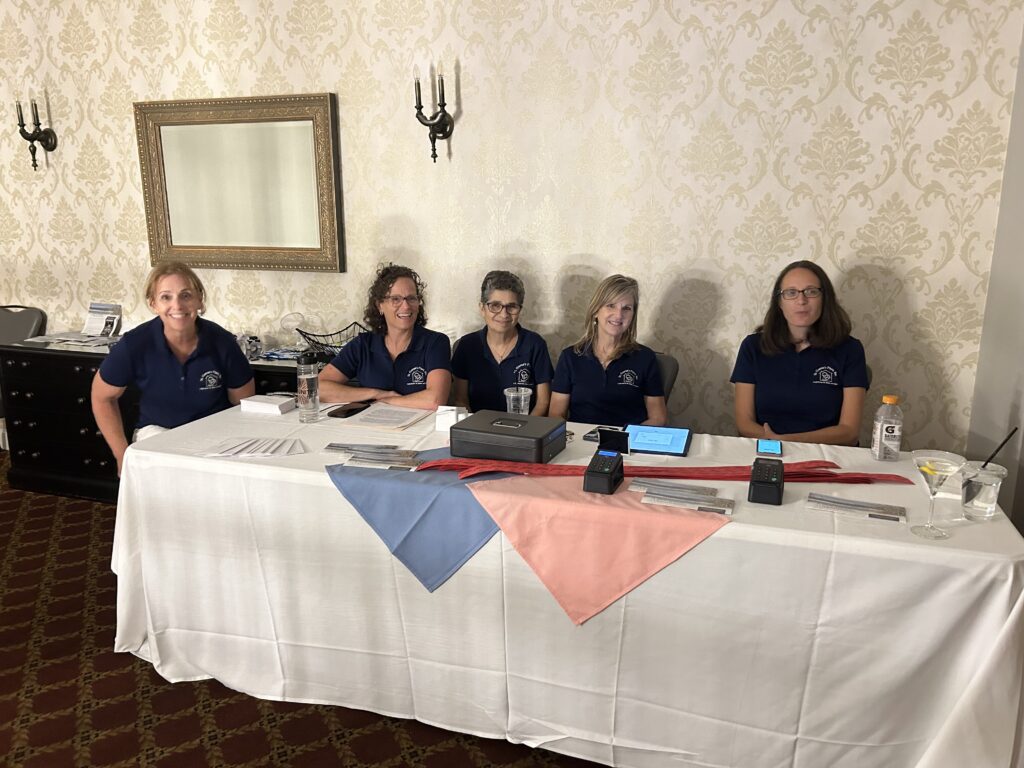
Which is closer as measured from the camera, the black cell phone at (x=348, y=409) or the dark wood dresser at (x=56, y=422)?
the black cell phone at (x=348, y=409)

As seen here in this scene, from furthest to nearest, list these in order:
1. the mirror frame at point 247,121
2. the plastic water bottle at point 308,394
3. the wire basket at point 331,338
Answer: the wire basket at point 331,338 < the mirror frame at point 247,121 < the plastic water bottle at point 308,394

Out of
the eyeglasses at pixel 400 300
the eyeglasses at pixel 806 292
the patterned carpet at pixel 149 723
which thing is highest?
the eyeglasses at pixel 806 292

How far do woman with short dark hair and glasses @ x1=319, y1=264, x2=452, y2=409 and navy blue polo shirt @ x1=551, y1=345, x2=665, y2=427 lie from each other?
1.55 feet

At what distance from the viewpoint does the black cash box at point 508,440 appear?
2.01 m

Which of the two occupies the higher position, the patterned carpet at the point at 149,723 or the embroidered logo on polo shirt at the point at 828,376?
the embroidered logo on polo shirt at the point at 828,376

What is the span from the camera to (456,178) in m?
3.43

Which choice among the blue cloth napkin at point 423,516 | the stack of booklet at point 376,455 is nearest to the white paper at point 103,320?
the stack of booklet at point 376,455

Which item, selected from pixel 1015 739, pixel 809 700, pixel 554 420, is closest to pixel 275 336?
pixel 554 420

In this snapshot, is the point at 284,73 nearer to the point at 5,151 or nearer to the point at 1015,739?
the point at 5,151

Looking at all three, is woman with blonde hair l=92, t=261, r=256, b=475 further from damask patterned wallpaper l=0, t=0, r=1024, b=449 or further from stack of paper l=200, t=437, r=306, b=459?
damask patterned wallpaper l=0, t=0, r=1024, b=449

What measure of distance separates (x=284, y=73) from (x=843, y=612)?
3.32 meters

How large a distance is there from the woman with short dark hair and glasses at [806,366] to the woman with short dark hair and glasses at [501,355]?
793mm

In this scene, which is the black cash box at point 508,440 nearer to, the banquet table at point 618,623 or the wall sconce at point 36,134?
the banquet table at point 618,623

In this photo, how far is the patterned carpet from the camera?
6.43ft
